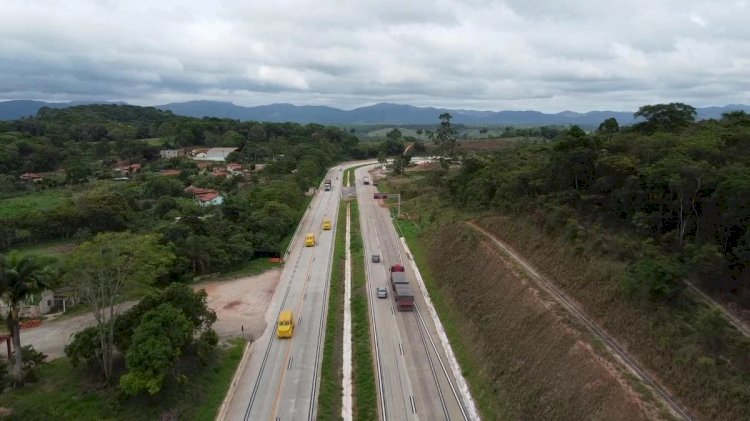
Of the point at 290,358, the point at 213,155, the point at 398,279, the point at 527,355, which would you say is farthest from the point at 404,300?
the point at 213,155

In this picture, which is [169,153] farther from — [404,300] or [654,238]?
[654,238]

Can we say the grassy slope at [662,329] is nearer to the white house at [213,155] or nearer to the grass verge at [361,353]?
the grass verge at [361,353]

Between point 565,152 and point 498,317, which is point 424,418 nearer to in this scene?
point 498,317

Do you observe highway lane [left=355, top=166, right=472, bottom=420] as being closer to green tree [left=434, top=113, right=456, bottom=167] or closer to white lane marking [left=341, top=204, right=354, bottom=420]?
white lane marking [left=341, top=204, right=354, bottom=420]

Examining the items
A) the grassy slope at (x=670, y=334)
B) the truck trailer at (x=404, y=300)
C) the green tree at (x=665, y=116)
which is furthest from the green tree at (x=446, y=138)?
the grassy slope at (x=670, y=334)

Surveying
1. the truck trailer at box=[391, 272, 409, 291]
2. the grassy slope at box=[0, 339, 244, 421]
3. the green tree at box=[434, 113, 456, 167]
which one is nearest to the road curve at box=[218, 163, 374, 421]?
the grassy slope at box=[0, 339, 244, 421]
